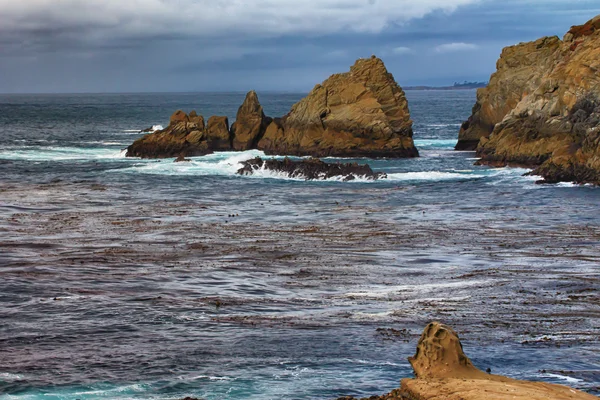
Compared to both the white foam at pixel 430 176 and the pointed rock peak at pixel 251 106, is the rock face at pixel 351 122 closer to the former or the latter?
the pointed rock peak at pixel 251 106

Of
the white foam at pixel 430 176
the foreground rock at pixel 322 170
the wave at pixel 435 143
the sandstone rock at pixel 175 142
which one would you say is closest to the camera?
the foreground rock at pixel 322 170

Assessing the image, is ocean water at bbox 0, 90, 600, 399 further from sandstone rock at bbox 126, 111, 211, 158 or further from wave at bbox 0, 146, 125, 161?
wave at bbox 0, 146, 125, 161

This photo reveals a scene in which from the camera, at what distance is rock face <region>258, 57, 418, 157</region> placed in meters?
78.5

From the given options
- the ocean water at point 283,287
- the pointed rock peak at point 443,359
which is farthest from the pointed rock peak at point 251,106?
the pointed rock peak at point 443,359

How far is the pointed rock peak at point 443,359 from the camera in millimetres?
13992

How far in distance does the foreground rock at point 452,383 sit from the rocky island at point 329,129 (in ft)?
211

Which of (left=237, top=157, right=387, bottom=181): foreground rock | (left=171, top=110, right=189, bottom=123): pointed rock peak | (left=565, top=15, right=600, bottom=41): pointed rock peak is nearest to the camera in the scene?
(left=237, top=157, right=387, bottom=181): foreground rock

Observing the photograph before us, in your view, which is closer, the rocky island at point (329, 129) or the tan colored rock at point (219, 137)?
the rocky island at point (329, 129)

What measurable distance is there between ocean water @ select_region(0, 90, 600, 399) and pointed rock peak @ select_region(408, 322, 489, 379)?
8.44 feet

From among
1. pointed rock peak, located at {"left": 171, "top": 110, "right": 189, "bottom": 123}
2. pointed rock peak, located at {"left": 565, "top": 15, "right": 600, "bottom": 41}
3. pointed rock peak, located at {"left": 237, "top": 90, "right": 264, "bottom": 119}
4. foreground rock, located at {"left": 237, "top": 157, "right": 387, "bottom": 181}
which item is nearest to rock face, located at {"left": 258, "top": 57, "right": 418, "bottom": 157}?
→ pointed rock peak, located at {"left": 237, "top": 90, "right": 264, "bottom": 119}

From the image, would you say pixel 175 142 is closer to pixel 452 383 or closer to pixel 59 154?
pixel 59 154

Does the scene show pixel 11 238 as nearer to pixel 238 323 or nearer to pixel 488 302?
pixel 238 323

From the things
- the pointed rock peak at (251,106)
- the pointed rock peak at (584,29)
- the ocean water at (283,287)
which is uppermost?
the pointed rock peak at (584,29)

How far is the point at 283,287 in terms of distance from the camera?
1049 inches
